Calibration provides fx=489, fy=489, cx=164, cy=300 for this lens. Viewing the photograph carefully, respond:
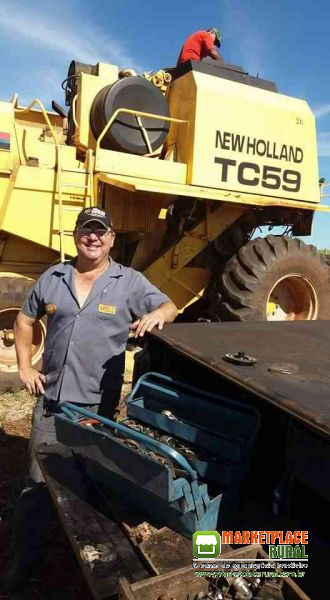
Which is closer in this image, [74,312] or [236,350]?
[236,350]

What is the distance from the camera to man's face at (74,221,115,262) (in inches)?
105

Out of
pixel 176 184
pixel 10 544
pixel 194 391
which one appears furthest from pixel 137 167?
pixel 10 544

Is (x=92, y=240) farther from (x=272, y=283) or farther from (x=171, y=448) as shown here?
(x=272, y=283)

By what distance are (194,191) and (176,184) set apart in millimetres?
211

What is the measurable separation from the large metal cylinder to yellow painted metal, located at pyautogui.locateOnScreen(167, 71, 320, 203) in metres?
0.33

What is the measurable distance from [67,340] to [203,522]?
124cm

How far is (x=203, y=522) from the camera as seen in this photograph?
5.82 feet

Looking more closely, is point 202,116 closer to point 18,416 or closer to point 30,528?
point 18,416

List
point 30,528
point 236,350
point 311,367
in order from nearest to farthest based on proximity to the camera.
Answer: point 311,367, point 236,350, point 30,528

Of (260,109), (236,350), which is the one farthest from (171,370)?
A: (260,109)

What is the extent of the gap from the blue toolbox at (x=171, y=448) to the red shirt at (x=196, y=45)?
5199mm

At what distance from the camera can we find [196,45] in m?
6.25

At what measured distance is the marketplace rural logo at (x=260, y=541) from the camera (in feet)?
5.53

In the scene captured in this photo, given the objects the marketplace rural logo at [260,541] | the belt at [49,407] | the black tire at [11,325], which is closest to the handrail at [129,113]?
the black tire at [11,325]
